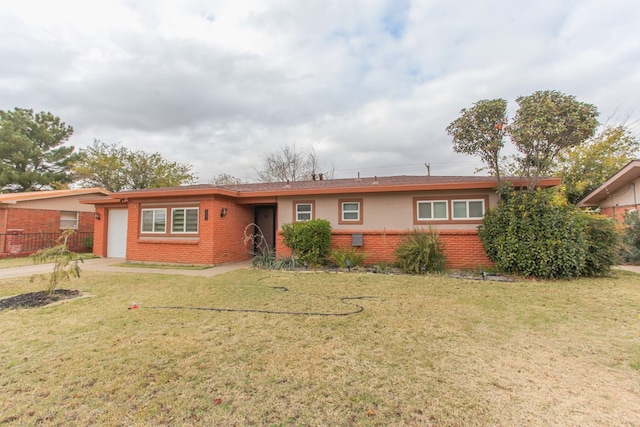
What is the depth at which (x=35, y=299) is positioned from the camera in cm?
550

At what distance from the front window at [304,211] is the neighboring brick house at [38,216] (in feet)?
43.2

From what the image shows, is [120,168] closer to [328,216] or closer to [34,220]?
[34,220]

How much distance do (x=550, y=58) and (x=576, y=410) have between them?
11886 millimetres

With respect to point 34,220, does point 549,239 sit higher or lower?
lower

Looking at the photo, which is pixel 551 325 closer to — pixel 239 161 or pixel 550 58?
pixel 550 58

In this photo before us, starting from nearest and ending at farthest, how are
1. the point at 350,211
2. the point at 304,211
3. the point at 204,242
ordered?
the point at 204,242
the point at 350,211
the point at 304,211

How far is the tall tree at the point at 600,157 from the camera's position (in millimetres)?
18578

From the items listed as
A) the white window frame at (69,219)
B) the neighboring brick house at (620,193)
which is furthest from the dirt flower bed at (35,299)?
the neighboring brick house at (620,193)

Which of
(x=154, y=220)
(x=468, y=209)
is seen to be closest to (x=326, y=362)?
(x=468, y=209)

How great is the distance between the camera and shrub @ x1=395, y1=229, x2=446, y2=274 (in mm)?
8430

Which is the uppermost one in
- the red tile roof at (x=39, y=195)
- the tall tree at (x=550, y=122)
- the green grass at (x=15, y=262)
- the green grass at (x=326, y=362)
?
the tall tree at (x=550, y=122)

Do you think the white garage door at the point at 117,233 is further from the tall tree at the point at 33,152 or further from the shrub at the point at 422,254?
the tall tree at the point at 33,152

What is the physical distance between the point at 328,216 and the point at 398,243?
2.62 meters

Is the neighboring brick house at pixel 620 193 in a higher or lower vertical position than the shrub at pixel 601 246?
higher
